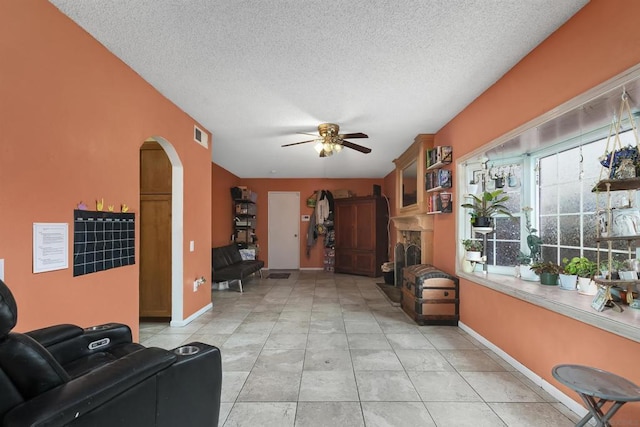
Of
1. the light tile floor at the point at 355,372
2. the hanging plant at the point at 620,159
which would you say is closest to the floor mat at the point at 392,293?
the light tile floor at the point at 355,372

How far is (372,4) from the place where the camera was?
1650 mm

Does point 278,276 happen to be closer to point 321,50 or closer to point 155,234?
point 155,234

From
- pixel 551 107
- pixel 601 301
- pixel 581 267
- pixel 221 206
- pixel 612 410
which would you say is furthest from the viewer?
pixel 221 206

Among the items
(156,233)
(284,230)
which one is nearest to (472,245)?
(156,233)

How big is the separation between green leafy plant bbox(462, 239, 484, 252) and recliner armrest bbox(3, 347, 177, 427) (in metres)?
2.93

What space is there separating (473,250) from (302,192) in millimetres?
5198

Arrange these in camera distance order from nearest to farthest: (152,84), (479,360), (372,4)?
(372,4), (479,360), (152,84)

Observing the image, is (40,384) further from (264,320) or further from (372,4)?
(264,320)

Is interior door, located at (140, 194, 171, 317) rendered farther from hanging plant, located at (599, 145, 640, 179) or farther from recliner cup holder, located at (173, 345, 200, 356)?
hanging plant, located at (599, 145, 640, 179)

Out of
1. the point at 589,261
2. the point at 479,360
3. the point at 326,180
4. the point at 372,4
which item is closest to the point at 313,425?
the point at 479,360

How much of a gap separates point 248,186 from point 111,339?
20.1 ft

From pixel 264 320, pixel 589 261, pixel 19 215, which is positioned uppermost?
pixel 19 215

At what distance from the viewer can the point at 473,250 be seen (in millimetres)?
3004

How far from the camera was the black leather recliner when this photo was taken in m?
0.88
